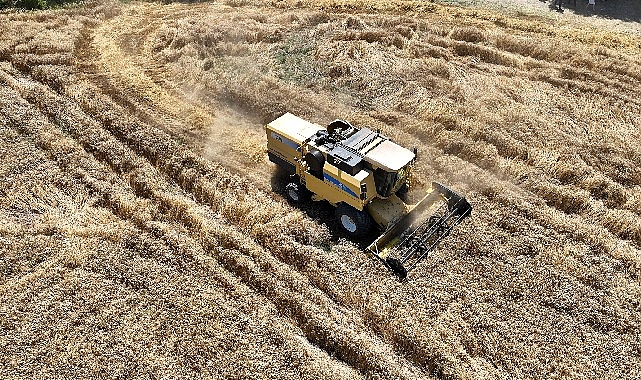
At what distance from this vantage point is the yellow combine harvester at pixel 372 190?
39.1 ft

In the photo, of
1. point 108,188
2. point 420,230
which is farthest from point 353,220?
point 108,188

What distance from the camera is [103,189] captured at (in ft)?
45.6

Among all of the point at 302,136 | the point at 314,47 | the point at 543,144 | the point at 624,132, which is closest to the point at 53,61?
the point at 314,47

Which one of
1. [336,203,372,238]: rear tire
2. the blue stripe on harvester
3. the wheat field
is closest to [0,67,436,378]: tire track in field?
the wheat field

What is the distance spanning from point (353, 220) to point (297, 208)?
200 cm

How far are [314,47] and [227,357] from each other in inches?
576

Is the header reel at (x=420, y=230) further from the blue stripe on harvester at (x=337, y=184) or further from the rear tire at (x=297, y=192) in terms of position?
the rear tire at (x=297, y=192)

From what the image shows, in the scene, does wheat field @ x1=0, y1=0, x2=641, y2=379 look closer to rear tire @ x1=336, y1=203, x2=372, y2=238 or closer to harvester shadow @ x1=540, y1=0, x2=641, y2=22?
rear tire @ x1=336, y1=203, x2=372, y2=238

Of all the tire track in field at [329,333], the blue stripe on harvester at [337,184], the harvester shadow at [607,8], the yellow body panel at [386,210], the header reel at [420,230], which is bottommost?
the tire track in field at [329,333]

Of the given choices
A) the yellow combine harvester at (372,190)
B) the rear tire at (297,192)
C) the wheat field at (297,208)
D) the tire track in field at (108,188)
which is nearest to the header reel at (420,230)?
the yellow combine harvester at (372,190)

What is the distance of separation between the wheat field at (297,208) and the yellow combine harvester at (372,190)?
55cm

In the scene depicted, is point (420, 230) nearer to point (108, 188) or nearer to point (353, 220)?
point (353, 220)

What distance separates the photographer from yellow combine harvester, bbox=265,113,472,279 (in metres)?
11.9

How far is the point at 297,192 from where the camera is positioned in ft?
44.2
